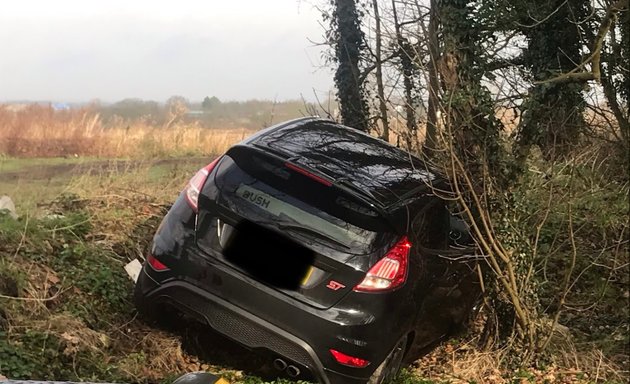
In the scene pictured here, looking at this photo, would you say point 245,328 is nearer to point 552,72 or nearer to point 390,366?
Answer: point 390,366

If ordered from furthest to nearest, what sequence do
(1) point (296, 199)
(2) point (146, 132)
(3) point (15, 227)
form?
(2) point (146, 132), (3) point (15, 227), (1) point (296, 199)

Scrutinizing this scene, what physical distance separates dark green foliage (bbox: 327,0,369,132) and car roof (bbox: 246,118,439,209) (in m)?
5.18

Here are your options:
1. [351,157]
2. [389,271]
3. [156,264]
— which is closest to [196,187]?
[156,264]

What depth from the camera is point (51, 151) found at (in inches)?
455

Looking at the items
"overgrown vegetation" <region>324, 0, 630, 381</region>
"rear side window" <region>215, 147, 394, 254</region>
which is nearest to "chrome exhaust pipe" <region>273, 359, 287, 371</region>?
"rear side window" <region>215, 147, 394, 254</region>

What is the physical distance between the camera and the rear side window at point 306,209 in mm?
3916

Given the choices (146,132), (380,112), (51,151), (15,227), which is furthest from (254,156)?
(51,151)

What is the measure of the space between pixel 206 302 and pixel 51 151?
28.5 ft

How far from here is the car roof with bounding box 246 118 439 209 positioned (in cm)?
416

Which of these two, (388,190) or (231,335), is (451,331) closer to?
(388,190)

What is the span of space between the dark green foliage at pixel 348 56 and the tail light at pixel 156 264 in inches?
242

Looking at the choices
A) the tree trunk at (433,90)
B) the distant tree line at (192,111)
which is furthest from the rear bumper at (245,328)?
the distant tree line at (192,111)

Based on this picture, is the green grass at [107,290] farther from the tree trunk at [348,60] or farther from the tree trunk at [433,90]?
the tree trunk at [348,60]

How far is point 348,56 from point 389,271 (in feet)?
24.2
